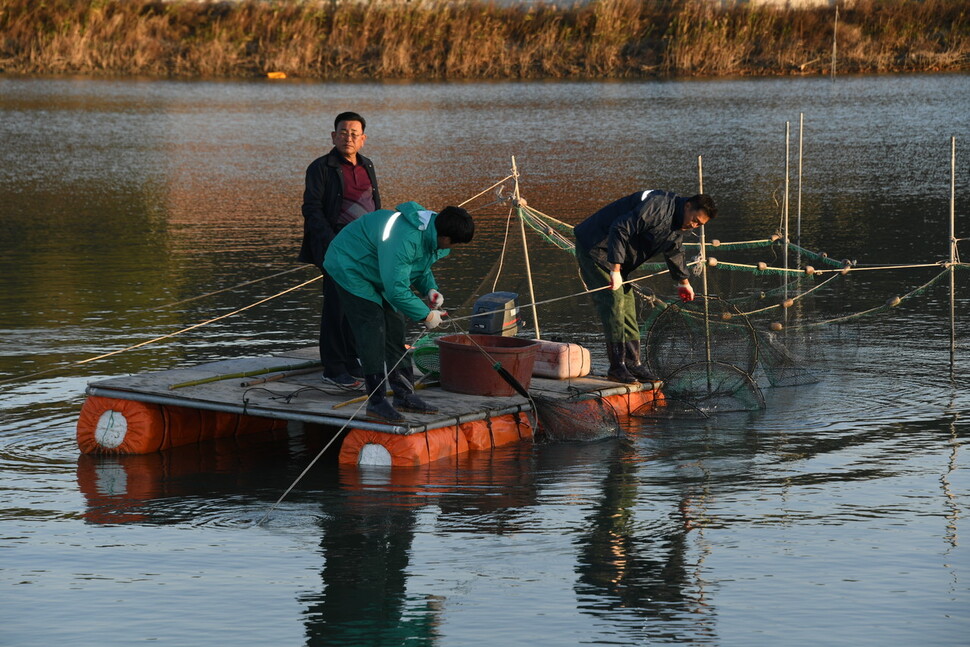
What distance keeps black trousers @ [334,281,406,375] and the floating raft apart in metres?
0.27

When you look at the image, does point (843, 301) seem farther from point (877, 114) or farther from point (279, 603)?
point (877, 114)

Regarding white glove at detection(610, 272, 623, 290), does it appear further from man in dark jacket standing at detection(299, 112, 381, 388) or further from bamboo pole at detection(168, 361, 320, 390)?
bamboo pole at detection(168, 361, 320, 390)

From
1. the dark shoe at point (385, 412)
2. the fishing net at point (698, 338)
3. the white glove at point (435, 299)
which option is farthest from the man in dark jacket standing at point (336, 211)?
the fishing net at point (698, 338)

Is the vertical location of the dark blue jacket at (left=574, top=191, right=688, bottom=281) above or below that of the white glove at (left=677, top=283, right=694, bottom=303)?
above

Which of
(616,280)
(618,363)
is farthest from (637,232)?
(618,363)

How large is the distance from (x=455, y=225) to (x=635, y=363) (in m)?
2.45

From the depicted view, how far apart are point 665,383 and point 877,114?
22854 mm

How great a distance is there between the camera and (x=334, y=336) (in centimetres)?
909

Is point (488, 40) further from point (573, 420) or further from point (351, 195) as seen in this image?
point (573, 420)

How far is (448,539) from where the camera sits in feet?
23.5

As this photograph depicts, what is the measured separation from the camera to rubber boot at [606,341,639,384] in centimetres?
962

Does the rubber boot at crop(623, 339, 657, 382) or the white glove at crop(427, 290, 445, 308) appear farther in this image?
the rubber boot at crop(623, 339, 657, 382)

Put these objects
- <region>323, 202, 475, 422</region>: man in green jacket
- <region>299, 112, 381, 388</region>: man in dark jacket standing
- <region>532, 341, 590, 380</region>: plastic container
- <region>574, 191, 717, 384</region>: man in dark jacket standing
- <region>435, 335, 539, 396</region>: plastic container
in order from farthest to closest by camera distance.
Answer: <region>532, 341, 590, 380</region>: plastic container → <region>574, 191, 717, 384</region>: man in dark jacket standing → <region>299, 112, 381, 388</region>: man in dark jacket standing → <region>435, 335, 539, 396</region>: plastic container → <region>323, 202, 475, 422</region>: man in green jacket

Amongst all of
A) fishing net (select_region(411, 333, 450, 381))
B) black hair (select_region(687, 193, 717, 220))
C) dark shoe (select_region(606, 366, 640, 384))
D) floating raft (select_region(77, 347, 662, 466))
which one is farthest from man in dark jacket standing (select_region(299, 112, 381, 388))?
black hair (select_region(687, 193, 717, 220))
